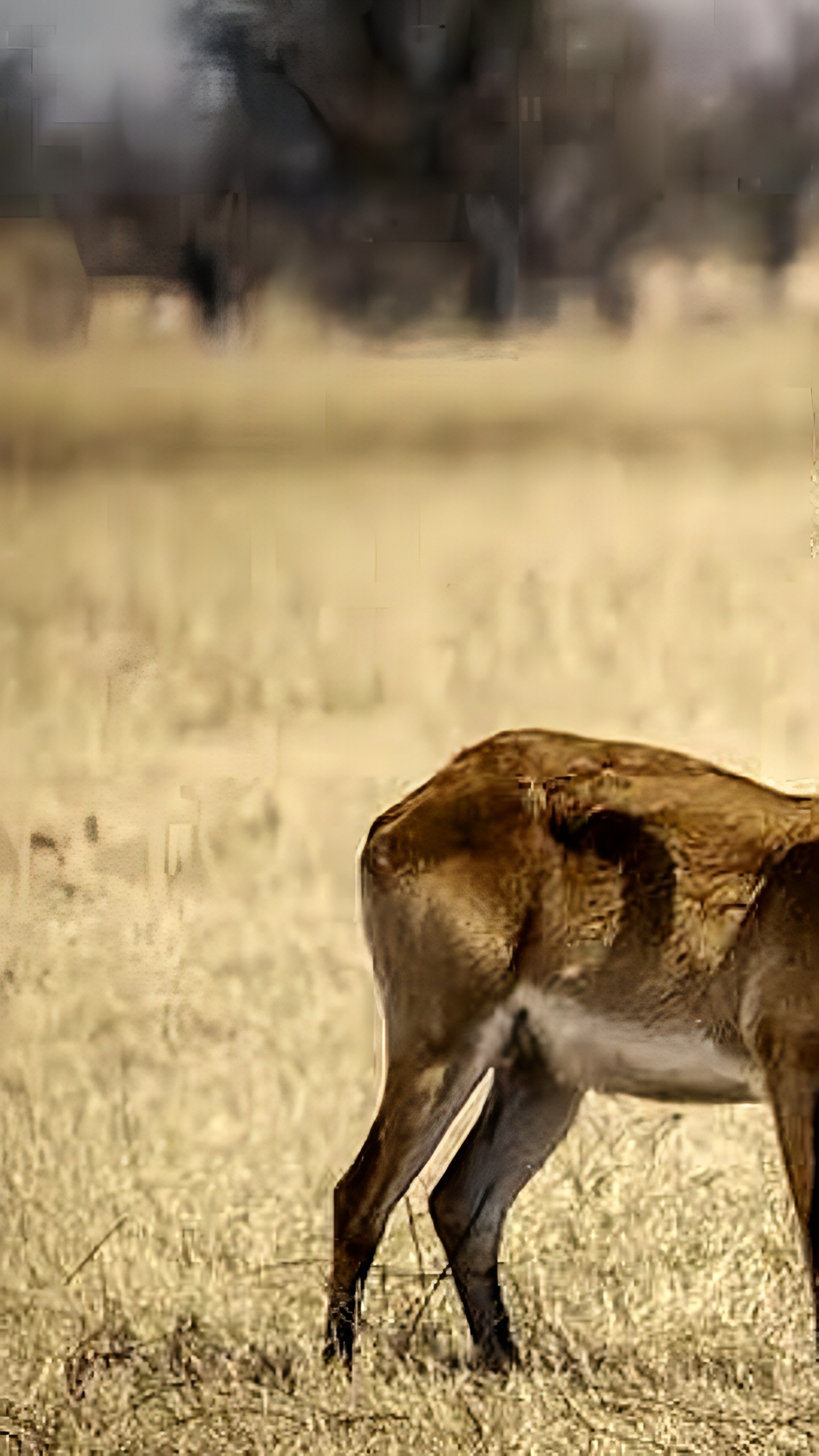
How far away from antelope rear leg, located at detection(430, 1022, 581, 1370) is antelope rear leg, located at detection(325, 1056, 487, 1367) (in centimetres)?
18

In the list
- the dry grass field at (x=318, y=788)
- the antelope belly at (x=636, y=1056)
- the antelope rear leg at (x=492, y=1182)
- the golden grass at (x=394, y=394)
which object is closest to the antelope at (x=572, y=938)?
the antelope belly at (x=636, y=1056)

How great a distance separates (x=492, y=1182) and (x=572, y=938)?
1.72 feet

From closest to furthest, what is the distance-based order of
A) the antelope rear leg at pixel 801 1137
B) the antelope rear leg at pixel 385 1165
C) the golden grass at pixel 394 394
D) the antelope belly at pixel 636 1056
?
the antelope rear leg at pixel 801 1137 < the antelope belly at pixel 636 1056 < the antelope rear leg at pixel 385 1165 < the golden grass at pixel 394 394

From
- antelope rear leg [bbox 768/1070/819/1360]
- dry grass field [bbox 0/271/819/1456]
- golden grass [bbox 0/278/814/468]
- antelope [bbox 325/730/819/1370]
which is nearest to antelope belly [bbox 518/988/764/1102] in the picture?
antelope [bbox 325/730/819/1370]

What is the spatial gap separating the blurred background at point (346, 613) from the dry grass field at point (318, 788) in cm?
2

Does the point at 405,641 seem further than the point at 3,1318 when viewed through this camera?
Yes

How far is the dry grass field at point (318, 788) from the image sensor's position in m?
4.53

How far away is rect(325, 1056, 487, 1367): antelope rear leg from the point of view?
14.1 ft

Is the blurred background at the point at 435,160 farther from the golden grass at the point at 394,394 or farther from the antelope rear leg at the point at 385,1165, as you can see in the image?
the antelope rear leg at the point at 385,1165

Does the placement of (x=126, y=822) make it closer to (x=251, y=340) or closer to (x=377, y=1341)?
(x=377, y=1341)

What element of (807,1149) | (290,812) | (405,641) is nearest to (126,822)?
(290,812)

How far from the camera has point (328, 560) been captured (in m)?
15.5

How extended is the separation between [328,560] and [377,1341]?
11115 mm

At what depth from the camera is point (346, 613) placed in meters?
14.0
